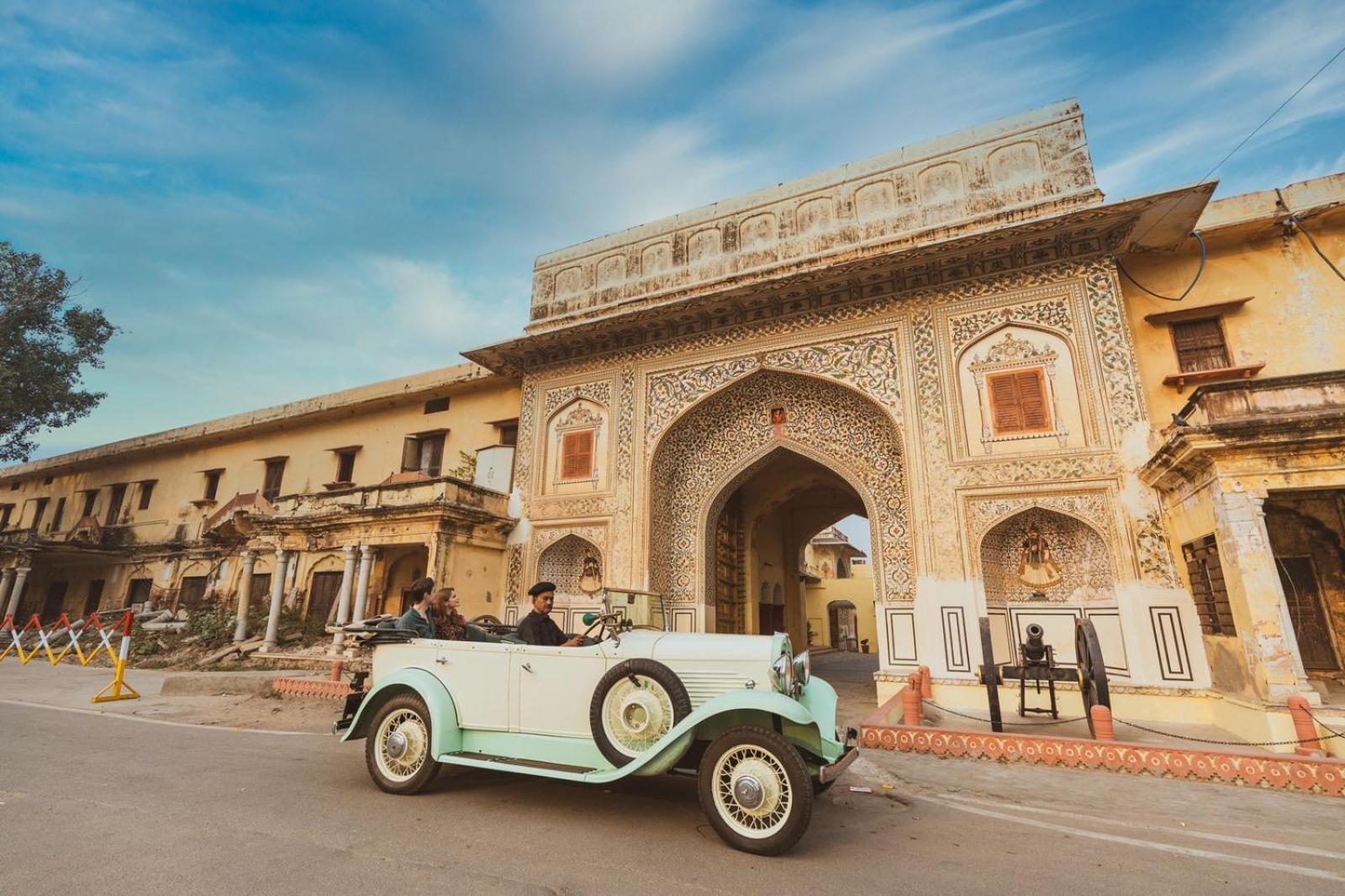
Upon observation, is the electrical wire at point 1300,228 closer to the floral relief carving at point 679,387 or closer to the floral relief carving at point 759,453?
the floral relief carving at point 759,453

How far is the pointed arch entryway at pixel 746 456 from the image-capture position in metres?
10.9

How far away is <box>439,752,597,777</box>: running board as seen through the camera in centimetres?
392

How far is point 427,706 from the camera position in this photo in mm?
4375

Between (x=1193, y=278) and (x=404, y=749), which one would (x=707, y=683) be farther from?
(x=1193, y=278)

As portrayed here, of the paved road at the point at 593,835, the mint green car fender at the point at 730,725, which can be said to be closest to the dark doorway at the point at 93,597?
the paved road at the point at 593,835

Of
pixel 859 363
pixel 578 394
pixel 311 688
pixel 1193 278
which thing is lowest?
pixel 311 688

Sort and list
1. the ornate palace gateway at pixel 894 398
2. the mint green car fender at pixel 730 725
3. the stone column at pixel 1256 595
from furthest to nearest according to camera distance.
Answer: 1. the ornate palace gateway at pixel 894 398
2. the stone column at pixel 1256 595
3. the mint green car fender at pixel 730 725

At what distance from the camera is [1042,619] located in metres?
9.16

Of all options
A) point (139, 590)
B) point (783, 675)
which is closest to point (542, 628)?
point (783, 675)

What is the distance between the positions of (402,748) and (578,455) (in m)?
8.89

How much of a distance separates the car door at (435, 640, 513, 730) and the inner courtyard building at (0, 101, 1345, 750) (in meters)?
6.04

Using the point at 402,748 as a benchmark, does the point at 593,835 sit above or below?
below

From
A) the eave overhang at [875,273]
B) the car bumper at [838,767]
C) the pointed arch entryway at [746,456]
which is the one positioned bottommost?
the car bumper at [838,767]

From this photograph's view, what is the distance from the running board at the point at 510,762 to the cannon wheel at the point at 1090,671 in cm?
499
